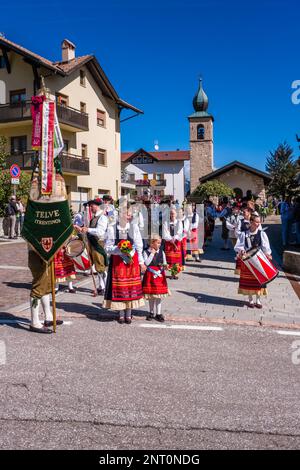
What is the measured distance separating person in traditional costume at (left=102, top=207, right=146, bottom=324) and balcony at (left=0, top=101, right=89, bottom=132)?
21918mm

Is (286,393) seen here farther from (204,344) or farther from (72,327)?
(72,327)

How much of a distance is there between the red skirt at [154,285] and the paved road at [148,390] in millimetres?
813

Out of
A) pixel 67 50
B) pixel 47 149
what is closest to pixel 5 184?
pixel 67 50

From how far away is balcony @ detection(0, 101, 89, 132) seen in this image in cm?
2722

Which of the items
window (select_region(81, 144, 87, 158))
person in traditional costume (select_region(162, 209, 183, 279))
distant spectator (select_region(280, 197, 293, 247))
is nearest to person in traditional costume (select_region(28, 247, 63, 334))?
person in traditional costume (select_region(162, 209, 183, 279))

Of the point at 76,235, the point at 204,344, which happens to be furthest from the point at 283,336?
the point at 76,235

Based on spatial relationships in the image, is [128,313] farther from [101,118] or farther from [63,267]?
[101,118]

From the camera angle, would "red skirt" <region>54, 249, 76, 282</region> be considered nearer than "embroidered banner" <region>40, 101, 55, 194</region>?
No

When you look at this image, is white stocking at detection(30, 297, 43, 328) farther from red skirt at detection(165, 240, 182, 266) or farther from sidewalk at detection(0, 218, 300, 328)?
red skirt at detection(165, 240, 182, 266)

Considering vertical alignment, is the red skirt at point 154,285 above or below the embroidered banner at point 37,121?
below

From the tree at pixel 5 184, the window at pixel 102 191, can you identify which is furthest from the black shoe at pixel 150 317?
the window at pixel 102 191

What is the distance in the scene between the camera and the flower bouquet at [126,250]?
6.64 m

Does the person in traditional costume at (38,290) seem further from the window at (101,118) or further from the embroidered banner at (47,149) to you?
the window at (101,118)

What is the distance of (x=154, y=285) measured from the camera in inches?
274
